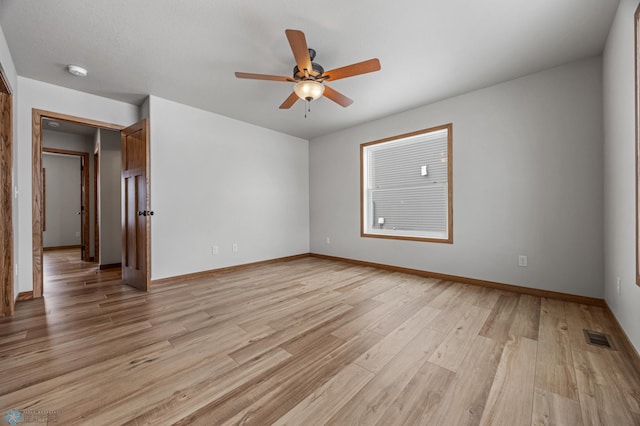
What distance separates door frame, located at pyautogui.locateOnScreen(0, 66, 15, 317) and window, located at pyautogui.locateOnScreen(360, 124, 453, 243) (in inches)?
171

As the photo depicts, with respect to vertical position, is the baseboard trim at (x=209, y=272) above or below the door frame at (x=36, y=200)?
below

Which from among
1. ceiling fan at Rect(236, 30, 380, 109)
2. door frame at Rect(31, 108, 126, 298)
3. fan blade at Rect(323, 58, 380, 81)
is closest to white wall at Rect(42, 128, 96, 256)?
door frame at Rect(31, 108, 126, 298)

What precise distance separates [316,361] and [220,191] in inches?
129

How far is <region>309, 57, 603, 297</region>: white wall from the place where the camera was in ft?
8.70

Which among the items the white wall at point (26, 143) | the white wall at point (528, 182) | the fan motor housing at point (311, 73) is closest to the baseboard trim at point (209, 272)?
the white wall at point (26, 143)

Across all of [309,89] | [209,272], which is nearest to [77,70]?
[309,89]

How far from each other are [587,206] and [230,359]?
365cm

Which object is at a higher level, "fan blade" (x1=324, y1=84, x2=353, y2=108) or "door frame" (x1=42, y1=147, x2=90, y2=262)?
"fan blade" (x1=324, y1=84, x2=353, y2=108)

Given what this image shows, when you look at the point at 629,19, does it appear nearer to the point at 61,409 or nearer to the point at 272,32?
the point at 272,32

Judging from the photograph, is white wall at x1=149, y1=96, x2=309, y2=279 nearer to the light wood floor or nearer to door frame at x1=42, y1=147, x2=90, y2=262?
the light wood floor

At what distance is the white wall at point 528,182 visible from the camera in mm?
2650

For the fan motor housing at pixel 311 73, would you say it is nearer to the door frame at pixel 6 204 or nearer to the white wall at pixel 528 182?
the white wall at pixel 528 182

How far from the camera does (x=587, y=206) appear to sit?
8.70 feet

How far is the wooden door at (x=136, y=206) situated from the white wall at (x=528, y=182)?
3670mm
